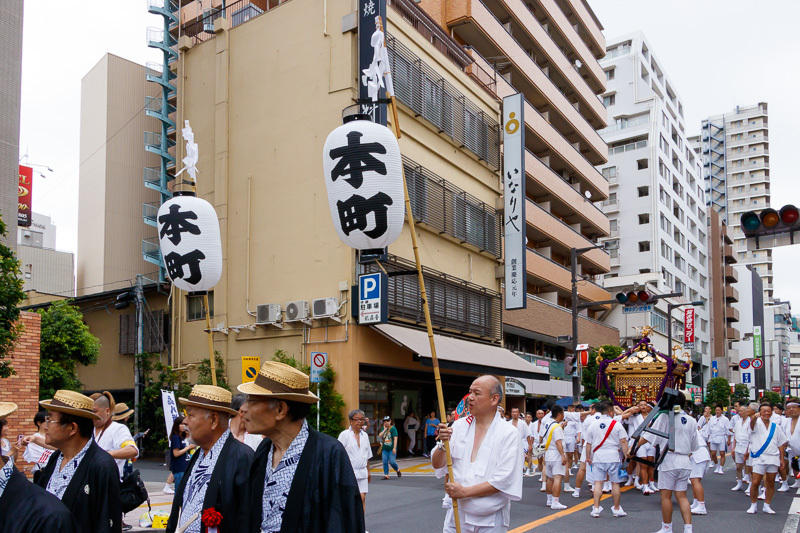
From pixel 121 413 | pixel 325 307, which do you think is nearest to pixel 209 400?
pixel 121 413

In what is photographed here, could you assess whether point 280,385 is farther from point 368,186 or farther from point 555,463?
point 555,463

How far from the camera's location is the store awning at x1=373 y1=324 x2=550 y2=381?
22375 mm

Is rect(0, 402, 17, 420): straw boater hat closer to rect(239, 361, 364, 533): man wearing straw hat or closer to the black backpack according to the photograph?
rect(239, 361, 364, 533): man wearing straw hat

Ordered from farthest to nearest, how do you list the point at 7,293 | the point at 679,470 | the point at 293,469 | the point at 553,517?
the point at 7,293
the point at 553,517
the point at 679,470
the point at 293,469

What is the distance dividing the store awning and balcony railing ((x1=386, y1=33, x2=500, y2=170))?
7.49m

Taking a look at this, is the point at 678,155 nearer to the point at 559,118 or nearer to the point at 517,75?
the point at 559,118

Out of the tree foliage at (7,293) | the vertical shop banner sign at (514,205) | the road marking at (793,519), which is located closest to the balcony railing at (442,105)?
the vertical shop banner sign at (514,205)

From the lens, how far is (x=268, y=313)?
78.0 feet

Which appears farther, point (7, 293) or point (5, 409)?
point (7, 293)

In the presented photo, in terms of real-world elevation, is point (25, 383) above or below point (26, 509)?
below

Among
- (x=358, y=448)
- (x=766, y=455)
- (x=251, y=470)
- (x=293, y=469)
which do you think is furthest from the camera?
(x=766, y=455)

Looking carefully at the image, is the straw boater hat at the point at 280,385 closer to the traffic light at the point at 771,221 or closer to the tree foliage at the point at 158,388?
the traffic light at the point at 771,221

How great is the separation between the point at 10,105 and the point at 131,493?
46.3ft

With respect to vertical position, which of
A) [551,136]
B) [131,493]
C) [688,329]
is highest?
[551,136]
